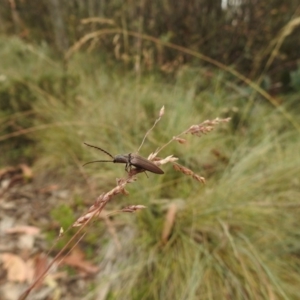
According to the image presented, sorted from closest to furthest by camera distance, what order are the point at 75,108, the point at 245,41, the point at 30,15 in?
Answer: the point at 75,108 → the point at 245,41 → the point at 30,15

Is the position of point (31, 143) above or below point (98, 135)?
below

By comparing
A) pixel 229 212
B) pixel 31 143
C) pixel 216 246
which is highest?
pixel 229 212

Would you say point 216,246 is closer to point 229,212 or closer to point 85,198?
point 229,212

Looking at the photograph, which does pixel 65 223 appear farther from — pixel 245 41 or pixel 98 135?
pixel 245 41

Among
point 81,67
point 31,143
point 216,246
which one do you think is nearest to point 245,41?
point 81,67

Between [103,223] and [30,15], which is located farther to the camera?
[30,15]

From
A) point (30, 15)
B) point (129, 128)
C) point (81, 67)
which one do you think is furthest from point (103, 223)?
point (30, 15)

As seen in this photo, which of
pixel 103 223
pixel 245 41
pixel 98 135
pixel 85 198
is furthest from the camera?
pixel 245 41
